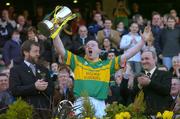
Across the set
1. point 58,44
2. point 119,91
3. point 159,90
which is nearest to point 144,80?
point 159,90

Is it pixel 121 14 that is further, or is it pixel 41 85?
pixel 121 14

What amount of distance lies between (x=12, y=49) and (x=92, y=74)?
21.1 ft

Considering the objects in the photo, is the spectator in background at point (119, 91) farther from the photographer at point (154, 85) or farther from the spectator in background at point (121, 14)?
the spectator in background at point (121, 14)

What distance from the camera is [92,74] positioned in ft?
26.7

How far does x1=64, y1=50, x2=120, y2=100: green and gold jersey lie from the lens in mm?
8109

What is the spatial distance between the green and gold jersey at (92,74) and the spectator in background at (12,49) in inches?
238

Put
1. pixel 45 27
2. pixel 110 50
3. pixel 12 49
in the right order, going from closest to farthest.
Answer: pixel 45 27, pixel 110 50, pixel 12 49

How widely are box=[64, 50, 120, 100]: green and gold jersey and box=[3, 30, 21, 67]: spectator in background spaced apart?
6.04 metres

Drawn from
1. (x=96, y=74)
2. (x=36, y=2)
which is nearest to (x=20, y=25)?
(x=36, y=2)

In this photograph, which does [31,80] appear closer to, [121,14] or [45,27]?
[45,27]

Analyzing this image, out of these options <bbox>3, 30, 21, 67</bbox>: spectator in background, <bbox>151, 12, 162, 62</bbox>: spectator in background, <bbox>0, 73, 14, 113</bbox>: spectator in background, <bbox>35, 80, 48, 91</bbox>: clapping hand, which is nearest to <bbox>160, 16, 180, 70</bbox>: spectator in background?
<bbox>151, 12, 162, 62</bbox>: spectator in background

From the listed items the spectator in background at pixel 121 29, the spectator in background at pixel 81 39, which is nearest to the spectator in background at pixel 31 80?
the spectator in background at pixel 81 39

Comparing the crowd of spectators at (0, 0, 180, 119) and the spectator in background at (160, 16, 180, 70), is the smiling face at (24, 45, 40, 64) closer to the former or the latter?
the crowd of spectators at (0, 0, 180, 119)

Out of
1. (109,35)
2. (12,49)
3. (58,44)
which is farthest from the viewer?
(109,35)
